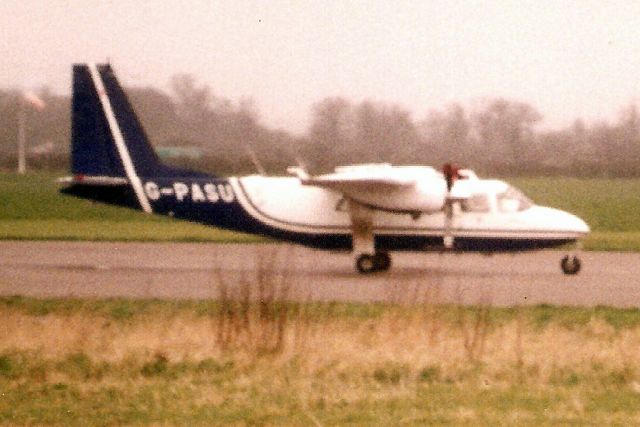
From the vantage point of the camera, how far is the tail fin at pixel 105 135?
993 inches

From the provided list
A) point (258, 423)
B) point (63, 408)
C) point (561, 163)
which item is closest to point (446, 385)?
point (258, 423)

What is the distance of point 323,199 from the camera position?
2469 centimetres

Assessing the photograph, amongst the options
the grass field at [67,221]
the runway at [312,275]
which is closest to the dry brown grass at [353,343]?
the runway at [312,275]

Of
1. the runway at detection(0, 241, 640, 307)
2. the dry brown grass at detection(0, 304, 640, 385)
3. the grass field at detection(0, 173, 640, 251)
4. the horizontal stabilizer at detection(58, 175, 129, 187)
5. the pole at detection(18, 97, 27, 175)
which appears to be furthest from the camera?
the grass field at detection(0, 173, 640, 251)

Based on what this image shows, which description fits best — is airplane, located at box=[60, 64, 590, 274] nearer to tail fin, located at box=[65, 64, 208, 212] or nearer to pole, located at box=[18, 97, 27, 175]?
tail fin, located at box=[65, 64, 208, 212]

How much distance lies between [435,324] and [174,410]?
479 cm

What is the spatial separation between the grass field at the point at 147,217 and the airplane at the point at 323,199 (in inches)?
121

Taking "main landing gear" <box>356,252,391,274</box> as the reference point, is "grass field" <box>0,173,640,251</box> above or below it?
below

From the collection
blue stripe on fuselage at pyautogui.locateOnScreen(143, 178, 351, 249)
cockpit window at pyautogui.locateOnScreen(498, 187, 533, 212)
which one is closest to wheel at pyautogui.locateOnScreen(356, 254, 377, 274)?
blue stripe on fuselage at pyautogui.locateOnScreen(143, 178, 351, 249)

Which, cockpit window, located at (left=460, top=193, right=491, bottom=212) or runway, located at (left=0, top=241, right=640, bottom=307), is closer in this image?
runway, located at (left=0, top=241, right=640, bottom=307)

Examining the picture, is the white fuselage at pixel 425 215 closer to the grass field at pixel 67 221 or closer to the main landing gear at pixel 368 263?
the main landing gear at pixel 368 263

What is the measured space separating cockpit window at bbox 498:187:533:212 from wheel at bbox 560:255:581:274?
4.58 ft

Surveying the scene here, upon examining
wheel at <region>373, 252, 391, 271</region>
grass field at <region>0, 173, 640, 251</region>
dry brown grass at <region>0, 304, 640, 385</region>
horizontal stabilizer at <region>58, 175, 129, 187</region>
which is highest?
horizontal stabilizer at <region>58, 175, 129, 187</region>

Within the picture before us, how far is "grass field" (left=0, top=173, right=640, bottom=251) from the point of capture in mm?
32219
